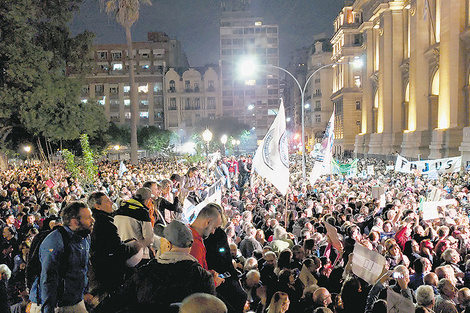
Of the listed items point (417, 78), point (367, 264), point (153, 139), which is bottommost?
point (367, 264)

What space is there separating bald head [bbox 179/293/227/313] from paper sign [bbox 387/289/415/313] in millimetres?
2573

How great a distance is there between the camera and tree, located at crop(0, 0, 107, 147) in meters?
32.9

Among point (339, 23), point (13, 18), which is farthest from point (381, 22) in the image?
point (13, 18)

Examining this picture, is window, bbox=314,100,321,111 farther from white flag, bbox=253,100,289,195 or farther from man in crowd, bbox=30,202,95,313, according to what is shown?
man in crowd, bbox=30,202,95,313

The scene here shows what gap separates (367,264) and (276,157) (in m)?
6.43

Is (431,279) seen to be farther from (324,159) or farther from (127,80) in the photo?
(127,80)

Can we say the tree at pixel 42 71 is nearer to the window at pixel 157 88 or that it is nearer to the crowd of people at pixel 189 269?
the crowd of people at pixel 189 269

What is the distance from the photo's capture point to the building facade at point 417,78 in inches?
1105

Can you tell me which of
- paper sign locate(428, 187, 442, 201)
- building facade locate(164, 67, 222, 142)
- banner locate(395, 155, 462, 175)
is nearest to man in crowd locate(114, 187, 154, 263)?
paper sign locate(428, 187, 442, 201)

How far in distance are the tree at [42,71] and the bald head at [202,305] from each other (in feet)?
113

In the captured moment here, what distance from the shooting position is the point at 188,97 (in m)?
98.8

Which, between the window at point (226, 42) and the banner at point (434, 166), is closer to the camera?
the banner at point (434, 166)

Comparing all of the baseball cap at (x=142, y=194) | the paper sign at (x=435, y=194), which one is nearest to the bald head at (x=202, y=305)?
the baseball cap at (x=142, y=194)

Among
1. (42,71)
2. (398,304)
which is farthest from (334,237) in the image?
(42,71)
